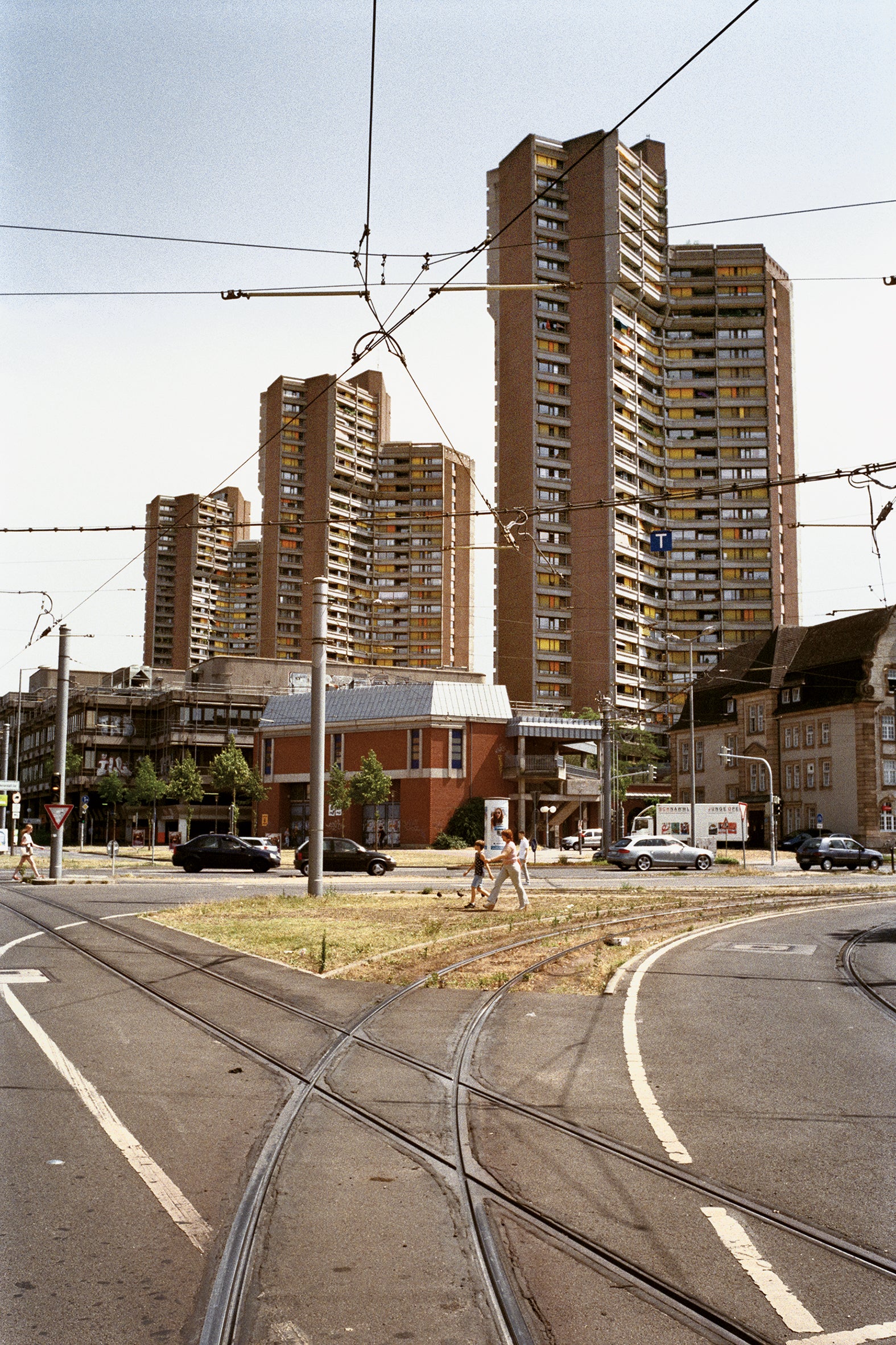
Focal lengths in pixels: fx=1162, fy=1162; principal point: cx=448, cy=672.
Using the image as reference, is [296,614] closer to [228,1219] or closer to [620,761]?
[620,761]

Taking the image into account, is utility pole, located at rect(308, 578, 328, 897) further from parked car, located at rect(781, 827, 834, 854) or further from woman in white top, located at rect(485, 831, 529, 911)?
parked car, located at rect(781, 827, 834, 854)

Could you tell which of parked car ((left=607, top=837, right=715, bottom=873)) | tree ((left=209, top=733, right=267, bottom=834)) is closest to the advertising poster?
parked car ((left=607, top=837, right=715, bottom=873))

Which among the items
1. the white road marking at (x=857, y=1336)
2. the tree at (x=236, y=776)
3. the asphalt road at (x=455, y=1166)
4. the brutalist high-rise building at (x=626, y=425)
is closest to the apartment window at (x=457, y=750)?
the tree at (x=236, y=776)

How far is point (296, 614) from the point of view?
139 metres

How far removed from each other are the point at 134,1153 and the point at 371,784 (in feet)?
201

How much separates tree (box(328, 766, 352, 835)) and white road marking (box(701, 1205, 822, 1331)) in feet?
208

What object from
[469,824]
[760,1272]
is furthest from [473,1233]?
[469,824]

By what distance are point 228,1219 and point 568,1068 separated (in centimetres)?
390

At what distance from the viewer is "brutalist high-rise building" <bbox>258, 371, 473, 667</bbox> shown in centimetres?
13838

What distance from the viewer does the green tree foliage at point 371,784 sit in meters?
67.2

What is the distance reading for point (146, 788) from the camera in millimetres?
86438

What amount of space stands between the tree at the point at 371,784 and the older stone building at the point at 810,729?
68.5 ft

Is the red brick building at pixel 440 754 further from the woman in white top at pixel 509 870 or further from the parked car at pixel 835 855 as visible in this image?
the woman in white top at pixel 509 870

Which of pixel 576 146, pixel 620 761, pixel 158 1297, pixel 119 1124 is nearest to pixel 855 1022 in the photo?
pixel 119 1124
